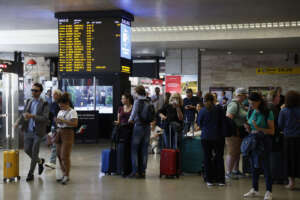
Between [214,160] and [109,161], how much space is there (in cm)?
207

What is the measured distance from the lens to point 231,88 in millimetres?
22422

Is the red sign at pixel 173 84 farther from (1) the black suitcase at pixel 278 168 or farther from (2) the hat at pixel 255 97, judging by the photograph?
(2) the hat at pixel 255 97

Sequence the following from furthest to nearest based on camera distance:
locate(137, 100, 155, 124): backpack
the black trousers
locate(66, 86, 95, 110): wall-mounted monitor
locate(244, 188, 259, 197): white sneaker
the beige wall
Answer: the beige wall, locate(66, 86, 95, 110): wall-mounted monitor, locate(137, 100, 155, 124): backpack, the black trousers, locate(244, 188, 259, 197): white sneaker

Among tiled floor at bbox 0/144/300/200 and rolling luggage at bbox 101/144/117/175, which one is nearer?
tiled floor at bbox 0/144/300/200

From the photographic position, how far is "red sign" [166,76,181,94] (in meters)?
19.5

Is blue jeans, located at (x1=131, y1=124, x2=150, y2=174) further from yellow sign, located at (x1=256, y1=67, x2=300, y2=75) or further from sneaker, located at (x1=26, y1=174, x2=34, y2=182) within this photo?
yellow sign, located at (x1=256, y1=67, x2=300, y2=75)

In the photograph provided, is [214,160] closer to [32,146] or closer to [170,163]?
[170,163]

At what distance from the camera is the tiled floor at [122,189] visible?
6453 millimetres

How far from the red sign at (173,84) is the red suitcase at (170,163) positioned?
1144 centimetres

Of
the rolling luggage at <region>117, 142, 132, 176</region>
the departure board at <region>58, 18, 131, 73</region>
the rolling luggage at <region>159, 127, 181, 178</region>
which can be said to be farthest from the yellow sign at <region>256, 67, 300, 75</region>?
the rolling luggage at <region>117, 142, 132, 176</region>

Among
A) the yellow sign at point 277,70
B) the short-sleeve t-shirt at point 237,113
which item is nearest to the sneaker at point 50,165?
the short-sleeve t-shirt at point 237,113

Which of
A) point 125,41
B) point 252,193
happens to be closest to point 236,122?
point 252,193

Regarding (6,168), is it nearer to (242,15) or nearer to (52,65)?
(242,15)

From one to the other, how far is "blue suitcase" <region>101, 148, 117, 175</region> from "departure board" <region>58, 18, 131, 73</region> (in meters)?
4.70
